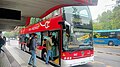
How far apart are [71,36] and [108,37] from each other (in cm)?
1938

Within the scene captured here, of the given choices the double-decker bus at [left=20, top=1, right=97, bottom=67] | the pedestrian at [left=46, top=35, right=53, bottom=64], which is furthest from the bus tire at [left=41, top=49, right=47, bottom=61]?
the double-decker bus at [left=20, top=1, right=97, bottom=67]

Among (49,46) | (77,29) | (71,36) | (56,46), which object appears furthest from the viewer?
(49,46)

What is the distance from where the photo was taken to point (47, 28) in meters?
10.1

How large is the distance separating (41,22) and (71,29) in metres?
3.93

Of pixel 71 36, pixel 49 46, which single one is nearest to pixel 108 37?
pixel 49 46

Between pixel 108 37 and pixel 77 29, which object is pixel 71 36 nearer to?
pixel 77 29

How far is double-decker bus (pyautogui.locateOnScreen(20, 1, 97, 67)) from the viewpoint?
26.2 ft

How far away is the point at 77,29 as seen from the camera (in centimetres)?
820

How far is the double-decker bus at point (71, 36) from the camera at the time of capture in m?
7.98

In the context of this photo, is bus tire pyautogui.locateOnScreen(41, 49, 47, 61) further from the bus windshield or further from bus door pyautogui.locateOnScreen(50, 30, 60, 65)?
the bus windshield

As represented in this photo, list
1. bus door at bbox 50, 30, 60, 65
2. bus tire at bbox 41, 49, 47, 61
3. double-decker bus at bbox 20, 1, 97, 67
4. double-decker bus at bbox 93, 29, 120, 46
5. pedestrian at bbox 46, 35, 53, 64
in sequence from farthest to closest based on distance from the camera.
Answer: double-decker bus at bbox 93, 29, 120, 46 → bus tire at bbox 41, 49, 47, 61 → pedestrian at bbox 46, 35, 53, 64 → bus door at bbox 50, 30, 60, 65 → double-decker bus at bbox 20, 1, 97, 67

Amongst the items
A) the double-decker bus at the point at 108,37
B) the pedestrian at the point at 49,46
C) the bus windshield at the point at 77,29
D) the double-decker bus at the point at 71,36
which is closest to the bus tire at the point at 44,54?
the pedestrian at the point at 49,46

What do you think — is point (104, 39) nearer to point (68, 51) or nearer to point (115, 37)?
point (115, 37)

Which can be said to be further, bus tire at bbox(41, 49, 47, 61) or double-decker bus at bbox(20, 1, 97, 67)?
bus tire at bbox(41, 49, 47, 61)
